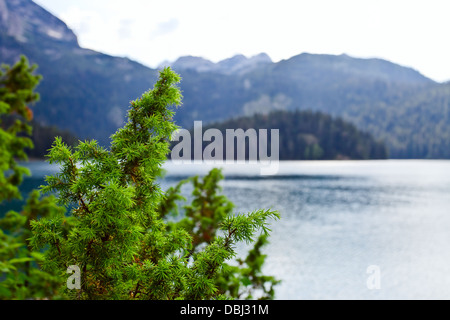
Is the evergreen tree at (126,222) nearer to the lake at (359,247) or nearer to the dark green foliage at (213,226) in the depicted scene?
the lake at (359,247)

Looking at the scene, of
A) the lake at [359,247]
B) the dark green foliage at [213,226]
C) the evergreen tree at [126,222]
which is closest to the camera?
the evergreen tree at [126,222]

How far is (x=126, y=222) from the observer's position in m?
2.02

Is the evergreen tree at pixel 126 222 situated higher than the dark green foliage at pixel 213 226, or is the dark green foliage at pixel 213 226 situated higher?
the evergreen tree at pixel 126 222

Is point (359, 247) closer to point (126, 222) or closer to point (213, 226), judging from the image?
point (213, 226)

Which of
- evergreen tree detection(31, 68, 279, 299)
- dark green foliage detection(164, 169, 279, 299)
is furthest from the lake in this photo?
evergreen tree detection(31, 68, 279, 299)

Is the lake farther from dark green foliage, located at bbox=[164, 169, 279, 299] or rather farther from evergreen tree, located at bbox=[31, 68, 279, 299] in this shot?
evergreen tree, located at bbox=[31, 68, 279, 299]

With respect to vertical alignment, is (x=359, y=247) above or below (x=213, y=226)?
below

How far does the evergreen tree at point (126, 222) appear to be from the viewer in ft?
6.61

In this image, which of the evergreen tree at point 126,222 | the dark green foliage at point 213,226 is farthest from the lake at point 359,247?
the evergreen tree at point 126,222

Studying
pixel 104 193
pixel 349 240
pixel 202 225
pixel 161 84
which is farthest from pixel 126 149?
pixel 349 240

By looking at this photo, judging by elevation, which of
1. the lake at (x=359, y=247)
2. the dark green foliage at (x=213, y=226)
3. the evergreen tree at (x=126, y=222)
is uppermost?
the evergreen tree at (x=126, y=222)

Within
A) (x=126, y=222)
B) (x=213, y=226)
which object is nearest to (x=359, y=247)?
(x=213, y=226)

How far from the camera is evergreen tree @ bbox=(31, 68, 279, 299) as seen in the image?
2016mm
